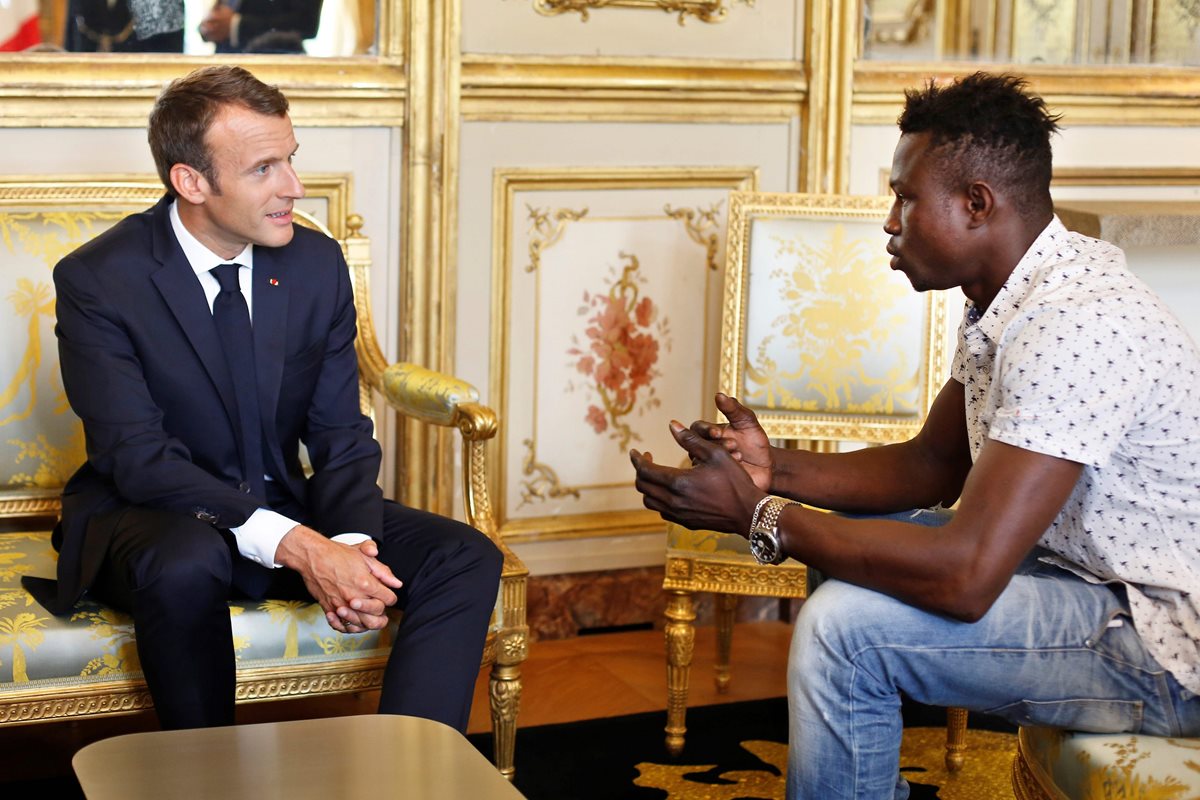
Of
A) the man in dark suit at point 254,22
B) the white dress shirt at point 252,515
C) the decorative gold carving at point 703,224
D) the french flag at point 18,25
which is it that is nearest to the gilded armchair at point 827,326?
the decorative gold carving at point 703,224

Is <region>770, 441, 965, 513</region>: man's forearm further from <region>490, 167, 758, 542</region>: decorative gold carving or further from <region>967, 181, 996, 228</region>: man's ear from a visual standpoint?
<region>490, 167, 758, 542</region>: decorative gold carving

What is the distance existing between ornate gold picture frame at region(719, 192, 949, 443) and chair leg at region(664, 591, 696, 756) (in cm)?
52

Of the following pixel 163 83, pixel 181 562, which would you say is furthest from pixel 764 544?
pixel 163 83

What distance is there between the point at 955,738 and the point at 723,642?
24.6 inches

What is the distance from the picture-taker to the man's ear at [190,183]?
245cm

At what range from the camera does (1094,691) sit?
5.98 ft

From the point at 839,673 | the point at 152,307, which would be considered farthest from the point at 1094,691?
the point at 152,307

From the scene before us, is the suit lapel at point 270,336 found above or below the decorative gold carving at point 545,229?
below

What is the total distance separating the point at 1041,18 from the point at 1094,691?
2569 mm

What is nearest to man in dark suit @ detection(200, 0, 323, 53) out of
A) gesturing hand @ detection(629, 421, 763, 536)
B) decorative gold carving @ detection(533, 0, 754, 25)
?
decorative gold carving @ detection(533, 0, 754, 25)

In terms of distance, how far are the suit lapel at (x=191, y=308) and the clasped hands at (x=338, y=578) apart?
306 millimetres

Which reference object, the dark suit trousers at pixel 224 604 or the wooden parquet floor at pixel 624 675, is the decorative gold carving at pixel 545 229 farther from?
the dark suit trousers at pixel 224 604

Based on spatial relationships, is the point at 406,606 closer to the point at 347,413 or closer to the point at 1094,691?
the point at 347,413

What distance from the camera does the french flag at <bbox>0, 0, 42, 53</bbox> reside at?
119 inches
